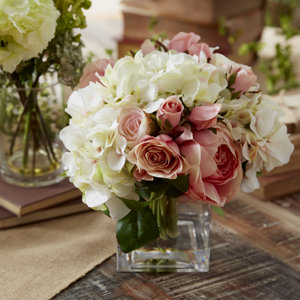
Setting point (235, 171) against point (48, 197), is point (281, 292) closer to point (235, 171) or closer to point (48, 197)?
point (235, 171)

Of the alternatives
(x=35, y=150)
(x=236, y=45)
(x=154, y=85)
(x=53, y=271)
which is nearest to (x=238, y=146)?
(x=154, y=85)

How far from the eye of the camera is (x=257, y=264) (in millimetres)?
1078

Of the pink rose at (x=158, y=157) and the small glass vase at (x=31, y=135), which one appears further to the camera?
the small glass vase at (x=31, y=135)

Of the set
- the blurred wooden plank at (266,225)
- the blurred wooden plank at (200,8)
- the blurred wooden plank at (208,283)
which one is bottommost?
the blurred wooden plank at (208,283)

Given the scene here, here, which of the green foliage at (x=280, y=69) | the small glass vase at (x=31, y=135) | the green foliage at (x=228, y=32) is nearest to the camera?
the small glass vase at (x=31, y=135)

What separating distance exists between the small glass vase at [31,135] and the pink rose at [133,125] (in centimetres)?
40

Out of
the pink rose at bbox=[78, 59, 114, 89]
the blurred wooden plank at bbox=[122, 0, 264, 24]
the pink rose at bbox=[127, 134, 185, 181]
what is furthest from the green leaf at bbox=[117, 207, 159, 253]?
the blurred wooden plank at bbox=[122, 0, 264, 24]

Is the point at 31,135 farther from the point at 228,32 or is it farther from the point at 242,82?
the point at 228,32

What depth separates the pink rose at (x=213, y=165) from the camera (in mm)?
876

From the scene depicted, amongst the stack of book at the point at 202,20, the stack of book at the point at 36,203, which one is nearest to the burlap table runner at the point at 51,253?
the stack of book at the point at 36,203

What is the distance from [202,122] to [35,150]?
1.72 ft

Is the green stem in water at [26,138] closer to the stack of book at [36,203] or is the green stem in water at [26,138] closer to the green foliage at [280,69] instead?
the stack of book at [36,203]

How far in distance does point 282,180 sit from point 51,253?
0.55 metres

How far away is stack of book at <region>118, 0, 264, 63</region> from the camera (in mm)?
2873
